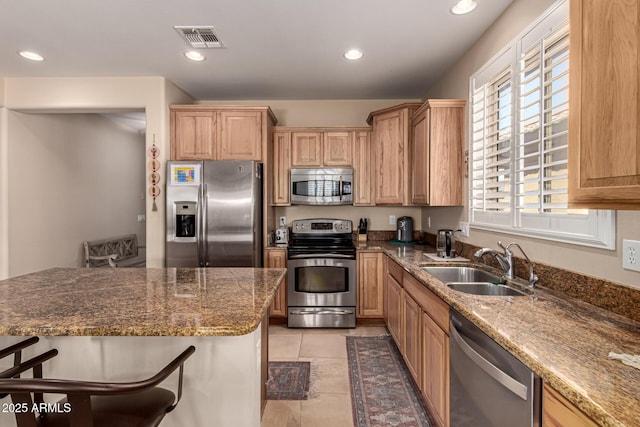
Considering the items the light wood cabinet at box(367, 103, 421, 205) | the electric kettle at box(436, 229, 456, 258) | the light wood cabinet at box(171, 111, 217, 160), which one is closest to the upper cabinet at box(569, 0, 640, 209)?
the electric kettle at box(436, 229, 456, 258)

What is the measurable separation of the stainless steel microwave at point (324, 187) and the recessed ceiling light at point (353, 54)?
51.4 inches

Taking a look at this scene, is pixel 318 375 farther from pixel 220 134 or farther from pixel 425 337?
pixel 220 134

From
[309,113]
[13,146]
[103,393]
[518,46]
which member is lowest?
[103,393]

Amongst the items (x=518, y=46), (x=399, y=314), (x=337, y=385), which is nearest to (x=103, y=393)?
(x=337, y=385)

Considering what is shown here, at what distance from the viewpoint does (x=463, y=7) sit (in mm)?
2133

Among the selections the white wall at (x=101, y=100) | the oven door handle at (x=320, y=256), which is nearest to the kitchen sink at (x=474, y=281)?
the oven door handle at (x=320, y=256)

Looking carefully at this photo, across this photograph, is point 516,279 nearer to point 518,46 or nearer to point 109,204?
point 518,46

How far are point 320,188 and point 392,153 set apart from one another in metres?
0.94

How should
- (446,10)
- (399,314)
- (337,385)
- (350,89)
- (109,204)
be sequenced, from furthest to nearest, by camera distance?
(109,204) < (350,89) < (399,314) < (337,385) < (446,10)

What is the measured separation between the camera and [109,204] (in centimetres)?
496

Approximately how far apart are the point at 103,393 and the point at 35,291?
103 cm

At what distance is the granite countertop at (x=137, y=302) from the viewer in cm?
107

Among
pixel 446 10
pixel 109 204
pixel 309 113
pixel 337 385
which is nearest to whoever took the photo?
pixel 446 10

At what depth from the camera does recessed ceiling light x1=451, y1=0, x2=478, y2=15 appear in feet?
6.86
